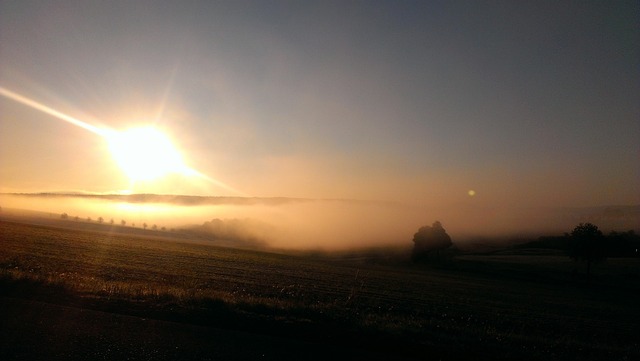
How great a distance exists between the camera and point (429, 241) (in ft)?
313

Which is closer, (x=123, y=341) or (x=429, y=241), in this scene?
(x=123, y=341)

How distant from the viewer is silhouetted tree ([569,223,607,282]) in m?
62.7

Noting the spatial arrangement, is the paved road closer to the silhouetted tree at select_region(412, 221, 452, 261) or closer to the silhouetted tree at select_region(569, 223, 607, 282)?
the silhouetted tree at select_region(569, 223, 607, 282)

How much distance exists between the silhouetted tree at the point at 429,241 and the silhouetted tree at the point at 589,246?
32.8m

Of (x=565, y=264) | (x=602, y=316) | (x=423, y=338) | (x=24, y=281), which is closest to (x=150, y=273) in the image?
(x=24, y=281)

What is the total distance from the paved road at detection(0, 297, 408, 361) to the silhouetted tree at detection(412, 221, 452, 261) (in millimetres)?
89138

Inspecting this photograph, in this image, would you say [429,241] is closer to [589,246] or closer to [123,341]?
[589,246]

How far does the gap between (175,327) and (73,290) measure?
17.3 ft

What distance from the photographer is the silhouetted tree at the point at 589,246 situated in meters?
62.7

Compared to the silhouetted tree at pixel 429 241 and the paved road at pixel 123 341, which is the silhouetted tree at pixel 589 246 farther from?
the paved road at pixel 123 341

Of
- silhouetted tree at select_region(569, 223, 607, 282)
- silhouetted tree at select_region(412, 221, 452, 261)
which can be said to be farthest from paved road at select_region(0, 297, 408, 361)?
silhouetted tree at select_region(412, 221, 452, 261)

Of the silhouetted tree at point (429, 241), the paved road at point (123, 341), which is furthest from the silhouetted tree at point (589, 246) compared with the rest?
the paved road at point (123, 341)

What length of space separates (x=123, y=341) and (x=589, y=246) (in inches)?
2683

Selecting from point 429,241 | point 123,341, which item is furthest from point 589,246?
point 123,341
